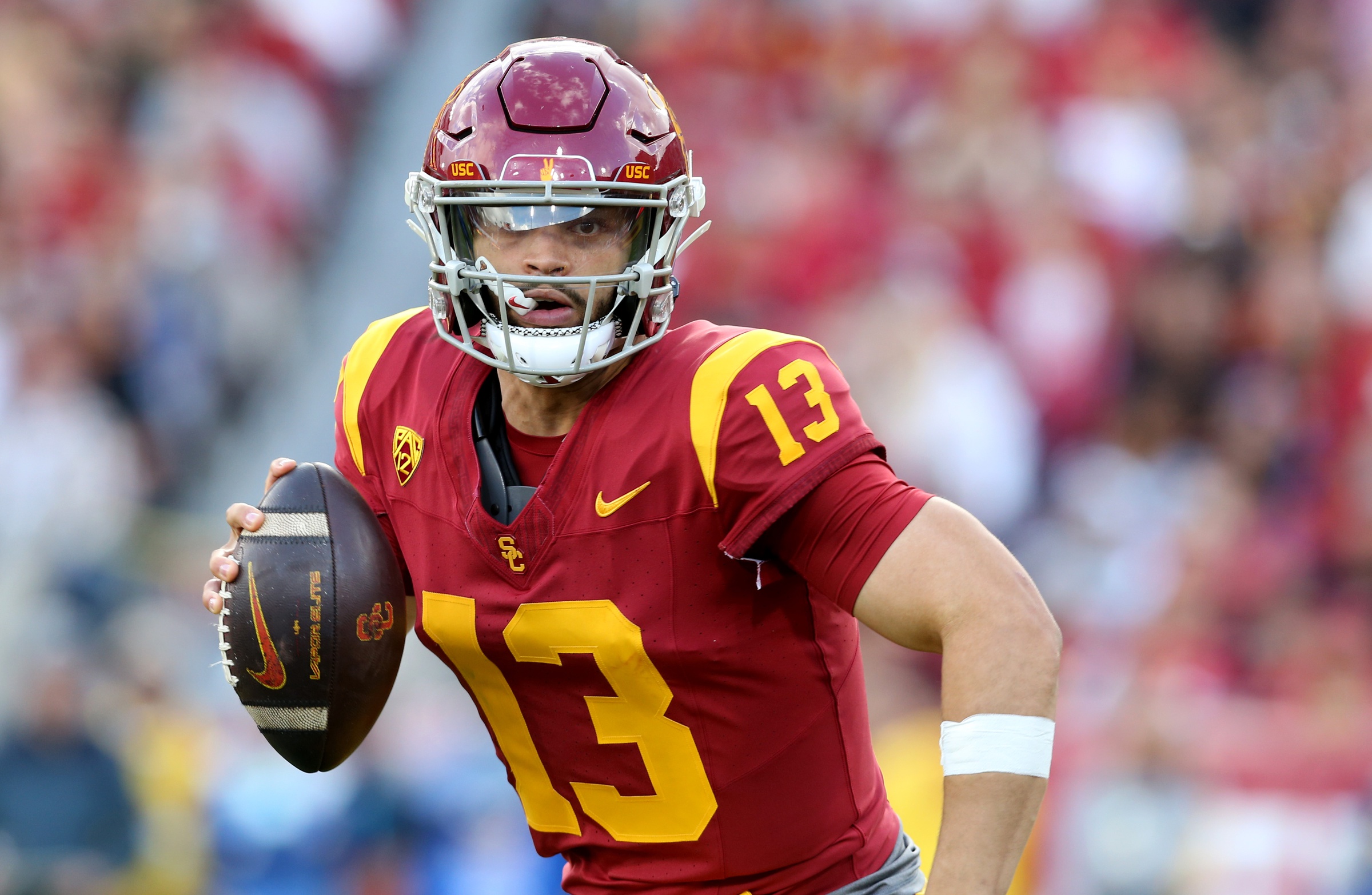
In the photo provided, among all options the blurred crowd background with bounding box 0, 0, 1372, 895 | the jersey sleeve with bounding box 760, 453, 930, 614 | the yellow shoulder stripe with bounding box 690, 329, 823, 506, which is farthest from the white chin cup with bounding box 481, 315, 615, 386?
the blurred crowd background with bounding box 0, 0, 1372, 895

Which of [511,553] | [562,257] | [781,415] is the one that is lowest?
[511,553]

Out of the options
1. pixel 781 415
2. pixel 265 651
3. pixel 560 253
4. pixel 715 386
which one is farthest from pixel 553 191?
pixel 265 651

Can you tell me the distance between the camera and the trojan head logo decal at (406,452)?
2654mm

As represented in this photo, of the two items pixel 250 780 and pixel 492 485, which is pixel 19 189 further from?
pixel 492 485

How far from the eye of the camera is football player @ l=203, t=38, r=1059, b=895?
227 cm

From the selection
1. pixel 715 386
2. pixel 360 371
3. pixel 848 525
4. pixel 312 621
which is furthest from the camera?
pixel 360 371

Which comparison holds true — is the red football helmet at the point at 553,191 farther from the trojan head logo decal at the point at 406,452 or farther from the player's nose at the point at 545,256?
the trojan head logo decal at the point at 406,452

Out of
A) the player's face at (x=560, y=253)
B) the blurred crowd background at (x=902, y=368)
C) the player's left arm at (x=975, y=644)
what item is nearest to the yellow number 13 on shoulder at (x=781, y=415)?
the player's left arm at (x=975, y=644)

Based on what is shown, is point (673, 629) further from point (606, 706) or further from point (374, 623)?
point (374, 623)

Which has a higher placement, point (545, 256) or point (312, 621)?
point (545, 256)

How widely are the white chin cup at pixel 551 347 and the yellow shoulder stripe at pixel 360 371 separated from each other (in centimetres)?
40

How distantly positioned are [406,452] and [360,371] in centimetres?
21

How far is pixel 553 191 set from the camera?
245cm

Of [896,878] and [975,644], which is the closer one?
[975,644]
